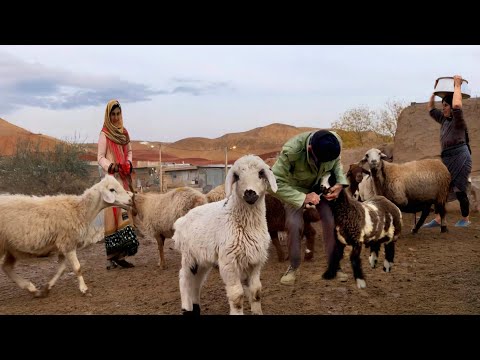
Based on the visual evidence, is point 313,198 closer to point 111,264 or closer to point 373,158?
point 373,158

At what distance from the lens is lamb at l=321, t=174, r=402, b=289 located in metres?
3.20

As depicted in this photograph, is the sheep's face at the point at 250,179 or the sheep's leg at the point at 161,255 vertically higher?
the sheep's face at the point at 250,179

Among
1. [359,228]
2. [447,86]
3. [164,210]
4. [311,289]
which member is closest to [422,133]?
[447,86]

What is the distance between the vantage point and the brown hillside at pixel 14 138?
193 inches

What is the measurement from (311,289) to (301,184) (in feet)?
2.81

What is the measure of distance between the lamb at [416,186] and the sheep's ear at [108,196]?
3.47 metres

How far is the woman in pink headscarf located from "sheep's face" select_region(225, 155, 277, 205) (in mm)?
2300

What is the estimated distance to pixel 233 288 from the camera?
2.74 m

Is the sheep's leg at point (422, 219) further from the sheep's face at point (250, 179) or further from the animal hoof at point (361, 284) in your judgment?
the sheep's face at point (250, 179)

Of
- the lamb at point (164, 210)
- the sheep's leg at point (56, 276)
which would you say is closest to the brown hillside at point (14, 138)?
the sheep's leg at point (56, 276)

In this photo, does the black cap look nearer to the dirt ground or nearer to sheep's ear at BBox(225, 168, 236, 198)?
sheep's ear at BBox(225, 168, 236, 198)
